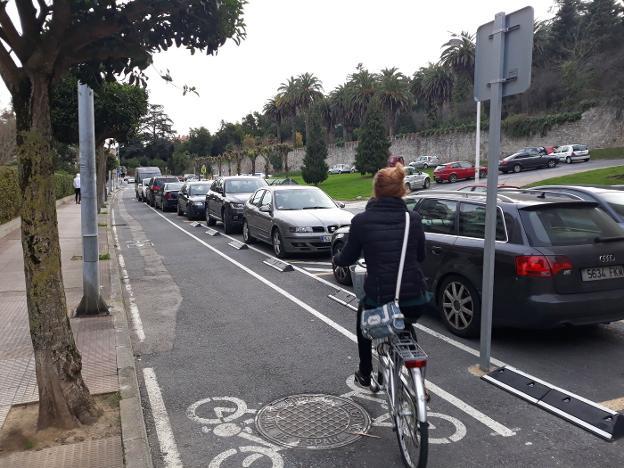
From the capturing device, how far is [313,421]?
4.27m

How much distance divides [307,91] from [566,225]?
76524 mm

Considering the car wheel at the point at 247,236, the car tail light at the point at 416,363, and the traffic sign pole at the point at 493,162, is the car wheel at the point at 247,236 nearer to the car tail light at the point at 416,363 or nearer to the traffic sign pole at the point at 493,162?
the traffic sign pole at the point at 493,162

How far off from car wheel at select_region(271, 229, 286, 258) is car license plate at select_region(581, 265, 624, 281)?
7.15 metres

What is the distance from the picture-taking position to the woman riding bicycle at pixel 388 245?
3807mm

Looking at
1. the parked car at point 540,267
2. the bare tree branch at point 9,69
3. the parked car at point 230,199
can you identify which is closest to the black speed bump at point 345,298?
the parked car at point 540,267

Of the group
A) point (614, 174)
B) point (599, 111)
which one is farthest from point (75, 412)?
point (599, 111)

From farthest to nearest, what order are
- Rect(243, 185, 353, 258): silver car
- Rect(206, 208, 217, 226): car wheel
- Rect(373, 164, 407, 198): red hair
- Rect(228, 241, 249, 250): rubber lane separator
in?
Rect(206, 208, 217, 226): car wheel
Rect(228, 241, 249, 250): rubber lane separator
Rect(243, 185, 353, 258): silver car
Rect(373, 164, 407, 198): red hair

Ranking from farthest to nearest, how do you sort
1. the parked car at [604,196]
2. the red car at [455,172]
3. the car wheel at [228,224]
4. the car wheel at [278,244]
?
the red car at [455,172]
the car wheel at [228,224]
the car wheel at [278,244]
the parked car at [604,196]

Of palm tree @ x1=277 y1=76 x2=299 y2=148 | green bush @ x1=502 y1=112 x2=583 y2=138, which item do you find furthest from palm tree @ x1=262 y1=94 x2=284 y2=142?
green bush @ x1=502 y1=112 x2=583 y2=138

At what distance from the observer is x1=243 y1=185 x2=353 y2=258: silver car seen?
11531 millimetres

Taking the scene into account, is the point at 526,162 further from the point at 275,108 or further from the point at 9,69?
the point at 275,108

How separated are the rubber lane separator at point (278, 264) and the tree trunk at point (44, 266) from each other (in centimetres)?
662

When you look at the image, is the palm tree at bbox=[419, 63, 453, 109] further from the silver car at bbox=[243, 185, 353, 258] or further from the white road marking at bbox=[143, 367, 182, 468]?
the white road marking at bbox=[143, 367, 182, 468]

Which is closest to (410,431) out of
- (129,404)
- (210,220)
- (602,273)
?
(129,404)
